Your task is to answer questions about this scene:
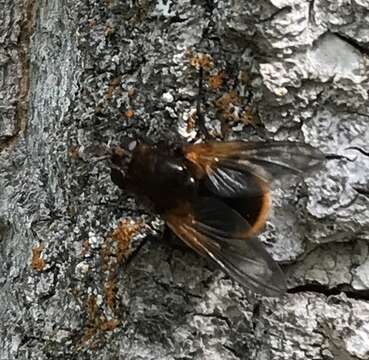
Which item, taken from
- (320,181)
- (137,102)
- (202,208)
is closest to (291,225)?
(320,181)

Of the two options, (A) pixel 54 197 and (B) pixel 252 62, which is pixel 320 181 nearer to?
(B) pixel 252 62

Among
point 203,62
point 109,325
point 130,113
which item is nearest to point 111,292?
point 109,325

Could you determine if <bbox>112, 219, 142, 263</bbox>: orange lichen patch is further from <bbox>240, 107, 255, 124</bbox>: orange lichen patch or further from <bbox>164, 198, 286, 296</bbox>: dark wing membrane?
<bbox>240, 107, 255, 124</bbox>: orange lichen patch

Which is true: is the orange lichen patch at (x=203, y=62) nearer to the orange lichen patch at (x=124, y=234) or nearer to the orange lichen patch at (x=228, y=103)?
the orange lichen patch at (x=228, y=103)

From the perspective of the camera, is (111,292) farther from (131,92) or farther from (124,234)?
(131,92)

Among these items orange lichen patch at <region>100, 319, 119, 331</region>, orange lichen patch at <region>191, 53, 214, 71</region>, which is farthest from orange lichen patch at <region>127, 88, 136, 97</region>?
orange lichen patch at <region>100, 319, 119, 331</region>

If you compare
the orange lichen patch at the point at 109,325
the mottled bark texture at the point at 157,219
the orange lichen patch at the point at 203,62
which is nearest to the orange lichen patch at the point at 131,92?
the mottled bark texture at the point at 157,219
